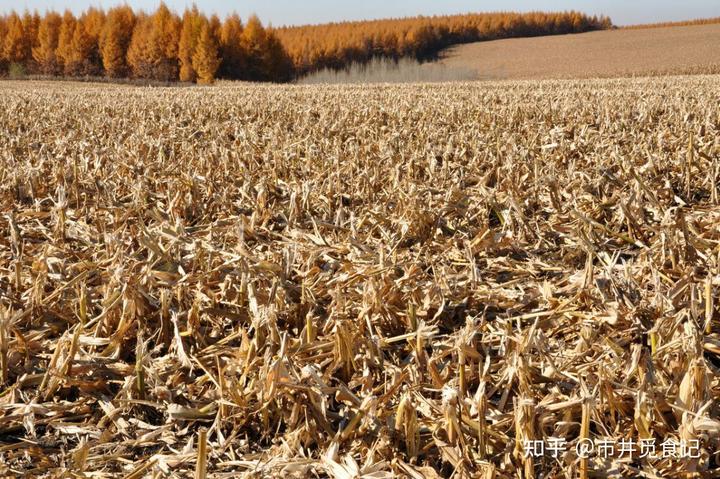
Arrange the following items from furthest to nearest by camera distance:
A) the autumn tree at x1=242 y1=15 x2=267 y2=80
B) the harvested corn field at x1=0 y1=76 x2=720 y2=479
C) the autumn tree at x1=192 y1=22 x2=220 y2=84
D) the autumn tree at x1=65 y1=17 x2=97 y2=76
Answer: the autumn tree at x1=242 y1=15 x2=267 y2=80, the autumn tree at x1=65 y1=17 x2=97 y2=76, the autumn tree at x1=192 y1=22 x2=220 y2=84, the harvested corn field at x1=0 y1=76 x2=720 y2=479

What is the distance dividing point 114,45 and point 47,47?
19.1 feet

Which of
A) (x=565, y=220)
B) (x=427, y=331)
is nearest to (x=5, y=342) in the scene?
(x=427, y=331)

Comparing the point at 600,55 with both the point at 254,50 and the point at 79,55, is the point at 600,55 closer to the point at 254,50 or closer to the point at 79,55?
the point at 254,50

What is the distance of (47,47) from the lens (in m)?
51.0

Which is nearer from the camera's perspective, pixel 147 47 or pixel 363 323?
pixel 363 323

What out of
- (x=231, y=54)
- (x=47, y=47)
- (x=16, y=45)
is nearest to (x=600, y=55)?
(x=231, y=54)

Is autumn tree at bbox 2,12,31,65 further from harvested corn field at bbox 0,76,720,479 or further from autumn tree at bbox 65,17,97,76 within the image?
harvested corn field at bbox 0,76,720,479

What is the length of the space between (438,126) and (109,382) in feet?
18.2

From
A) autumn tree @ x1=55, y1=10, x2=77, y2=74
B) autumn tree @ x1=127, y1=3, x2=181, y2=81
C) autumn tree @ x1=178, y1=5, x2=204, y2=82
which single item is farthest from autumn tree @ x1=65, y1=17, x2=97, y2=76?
autumn tree @ x1=178, y1=5, x2=204, y2=82

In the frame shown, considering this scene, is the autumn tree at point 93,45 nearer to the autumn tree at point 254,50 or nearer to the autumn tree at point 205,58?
the autumn tree at point 205,58

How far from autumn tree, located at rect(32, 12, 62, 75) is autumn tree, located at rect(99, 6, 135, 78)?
387cm

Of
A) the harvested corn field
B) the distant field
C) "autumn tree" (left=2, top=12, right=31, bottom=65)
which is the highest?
"autumn tree" (left=2, top=12, right=31, bottom=65)

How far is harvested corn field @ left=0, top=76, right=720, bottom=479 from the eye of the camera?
1.77 metres

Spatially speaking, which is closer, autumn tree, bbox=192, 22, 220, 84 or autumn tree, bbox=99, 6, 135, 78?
autumn tree, bbox=192, 22, 220, 84
